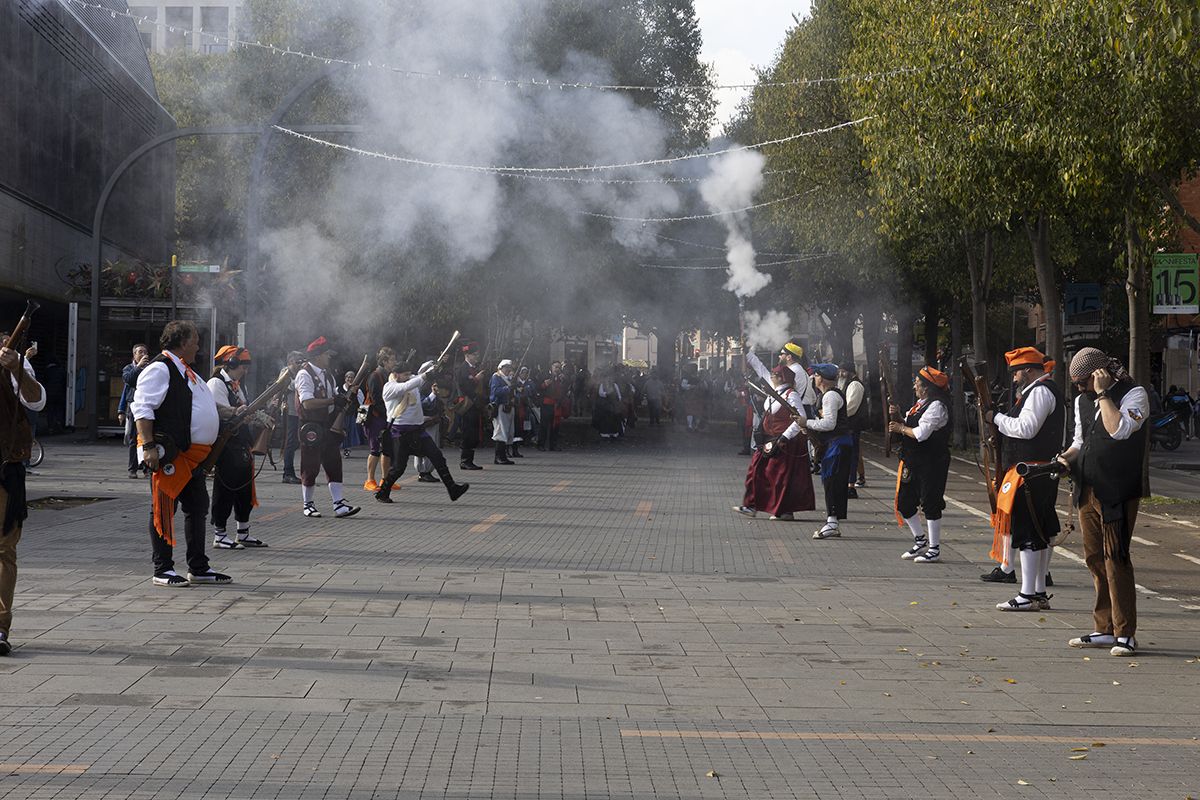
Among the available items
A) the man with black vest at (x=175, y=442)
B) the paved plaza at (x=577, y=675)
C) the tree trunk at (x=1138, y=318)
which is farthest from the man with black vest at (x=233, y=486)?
the tree trunk at (x=1138, y=318)

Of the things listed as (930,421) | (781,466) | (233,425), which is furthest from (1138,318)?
(233,425)

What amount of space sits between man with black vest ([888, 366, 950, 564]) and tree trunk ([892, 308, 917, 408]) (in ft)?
88.5

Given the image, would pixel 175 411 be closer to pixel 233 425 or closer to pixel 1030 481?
pixel 233 425

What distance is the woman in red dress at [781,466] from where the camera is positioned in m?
14.6

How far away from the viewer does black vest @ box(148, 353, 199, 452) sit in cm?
929

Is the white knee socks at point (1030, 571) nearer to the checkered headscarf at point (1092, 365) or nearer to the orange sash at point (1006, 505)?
the orange sash at point (1006, 505)

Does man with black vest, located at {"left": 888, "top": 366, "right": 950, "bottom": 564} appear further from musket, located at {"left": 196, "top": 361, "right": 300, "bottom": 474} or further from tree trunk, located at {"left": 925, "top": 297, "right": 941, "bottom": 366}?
tree trunk, located at {"left": 925, "top": 297, "right": 941, "bottom": 366}

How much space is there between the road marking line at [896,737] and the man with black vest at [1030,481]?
350 cm

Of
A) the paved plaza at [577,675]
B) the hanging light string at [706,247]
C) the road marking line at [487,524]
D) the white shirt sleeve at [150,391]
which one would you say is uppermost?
the hanging light string at [706,247]

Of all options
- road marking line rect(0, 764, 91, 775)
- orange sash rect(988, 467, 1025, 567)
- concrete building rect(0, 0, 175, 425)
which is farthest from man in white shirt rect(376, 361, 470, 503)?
concrete building rect(0, 0, 175, 425)

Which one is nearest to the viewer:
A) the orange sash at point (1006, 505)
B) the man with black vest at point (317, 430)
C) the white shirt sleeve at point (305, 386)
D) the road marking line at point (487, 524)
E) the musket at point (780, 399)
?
the orange sash at point (1006, 505)

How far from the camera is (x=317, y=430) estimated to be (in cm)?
1425

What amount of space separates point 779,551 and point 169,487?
5448mm

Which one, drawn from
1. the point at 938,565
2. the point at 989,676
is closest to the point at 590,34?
the point at 938,565
